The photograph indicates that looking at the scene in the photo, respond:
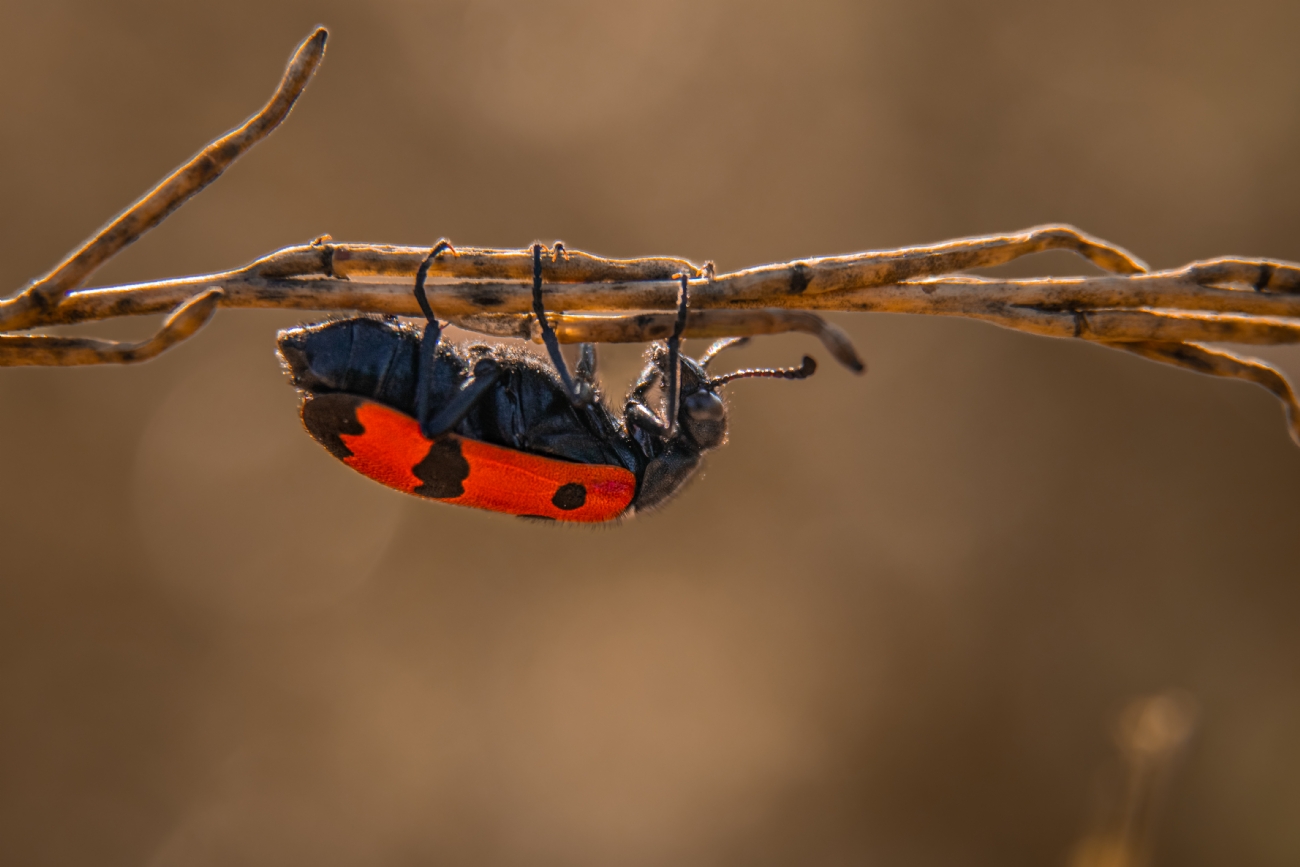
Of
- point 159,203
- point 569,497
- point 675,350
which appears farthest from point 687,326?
point 569,497

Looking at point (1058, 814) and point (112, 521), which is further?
point (1058, 814)

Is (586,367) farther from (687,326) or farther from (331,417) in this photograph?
(687,326)

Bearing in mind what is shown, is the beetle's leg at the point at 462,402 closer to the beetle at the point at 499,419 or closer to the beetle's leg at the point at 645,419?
the beetle at the point at 499,419

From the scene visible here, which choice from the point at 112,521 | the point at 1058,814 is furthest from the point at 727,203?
the point at 1058,814

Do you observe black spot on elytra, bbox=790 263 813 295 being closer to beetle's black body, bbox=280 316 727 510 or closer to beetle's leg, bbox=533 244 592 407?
beetle's leg, bbox=533 244 592 407

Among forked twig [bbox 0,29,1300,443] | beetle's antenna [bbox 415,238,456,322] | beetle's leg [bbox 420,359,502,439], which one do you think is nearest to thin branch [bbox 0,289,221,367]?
forked twig [bbox 0,29,1300,443]

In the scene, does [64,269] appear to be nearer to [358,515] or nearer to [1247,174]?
[358,515]

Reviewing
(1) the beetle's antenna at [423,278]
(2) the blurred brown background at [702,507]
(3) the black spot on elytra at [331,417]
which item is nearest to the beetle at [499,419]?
(3) the black spot on elytra at [331,417]
